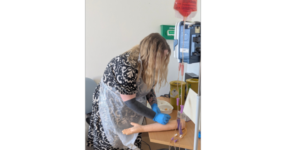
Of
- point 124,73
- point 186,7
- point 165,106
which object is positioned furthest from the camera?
point 165,106

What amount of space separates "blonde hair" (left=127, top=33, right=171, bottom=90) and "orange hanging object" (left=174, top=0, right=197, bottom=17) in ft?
0.82

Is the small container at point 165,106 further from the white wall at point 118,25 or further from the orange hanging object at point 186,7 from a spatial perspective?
the orange hanging object at point 186,7

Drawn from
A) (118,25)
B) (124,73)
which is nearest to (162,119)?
(124,73)

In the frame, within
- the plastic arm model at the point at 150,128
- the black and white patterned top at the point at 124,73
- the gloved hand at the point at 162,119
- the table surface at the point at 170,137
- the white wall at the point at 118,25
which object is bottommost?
the table surface at the point at 170,137

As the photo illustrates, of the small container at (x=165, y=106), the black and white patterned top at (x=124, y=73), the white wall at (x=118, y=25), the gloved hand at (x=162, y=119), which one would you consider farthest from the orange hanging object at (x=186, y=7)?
the small container at (x=165, y=106)

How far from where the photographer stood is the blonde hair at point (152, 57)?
2.64ft

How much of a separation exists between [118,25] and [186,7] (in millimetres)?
409

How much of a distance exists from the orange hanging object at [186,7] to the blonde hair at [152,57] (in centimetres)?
25

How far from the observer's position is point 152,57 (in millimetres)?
833

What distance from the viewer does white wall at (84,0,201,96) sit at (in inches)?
30.6

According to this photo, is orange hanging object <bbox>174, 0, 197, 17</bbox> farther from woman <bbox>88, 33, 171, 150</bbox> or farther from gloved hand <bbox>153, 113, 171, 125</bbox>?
gloved hand <bbox>153, 113, 171, 125</bbox>

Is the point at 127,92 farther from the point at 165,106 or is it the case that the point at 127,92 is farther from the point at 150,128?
the point at 165,106
